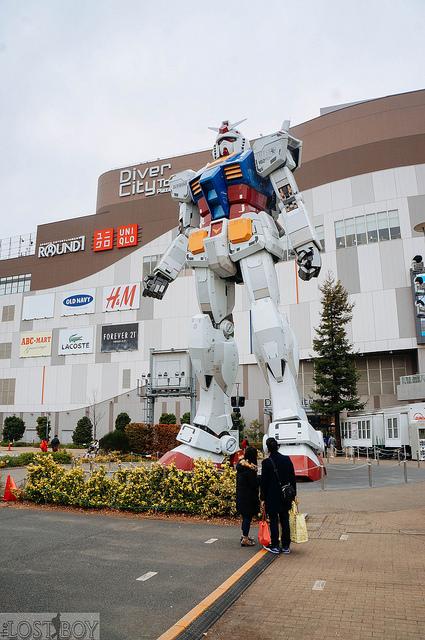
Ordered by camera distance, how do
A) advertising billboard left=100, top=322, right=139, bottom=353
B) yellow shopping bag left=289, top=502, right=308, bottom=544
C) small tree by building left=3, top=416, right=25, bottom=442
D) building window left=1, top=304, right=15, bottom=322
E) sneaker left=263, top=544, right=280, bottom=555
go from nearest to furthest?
sneaker left=263, top=544, right=280, bottom=555, yellow shopping bag left=289, top=502, right=308, bottom=544, small tree by building left=3, top=416, right=25, bottom=442, advertising billboard left=100, top=322, right=139, bottom=353, building window left=1, top=304, right=15, bottom=322

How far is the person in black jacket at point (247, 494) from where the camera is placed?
6.59 m

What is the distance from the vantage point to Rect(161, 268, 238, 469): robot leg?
10828 mm

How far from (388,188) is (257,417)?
778 inches

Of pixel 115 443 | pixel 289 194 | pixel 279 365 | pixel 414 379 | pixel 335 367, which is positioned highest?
pixel 289 194

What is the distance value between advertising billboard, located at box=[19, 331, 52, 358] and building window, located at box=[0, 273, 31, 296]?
16.5 feet

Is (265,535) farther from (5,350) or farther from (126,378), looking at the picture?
(5,350)

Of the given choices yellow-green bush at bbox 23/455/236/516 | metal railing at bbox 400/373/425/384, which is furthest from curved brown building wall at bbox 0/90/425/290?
yellow-green bush at bbox 23/455/236/516

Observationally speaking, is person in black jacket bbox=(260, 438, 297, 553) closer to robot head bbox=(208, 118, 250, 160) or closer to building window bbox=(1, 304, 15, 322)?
robot head bbox=(208, 118, 250, 160)

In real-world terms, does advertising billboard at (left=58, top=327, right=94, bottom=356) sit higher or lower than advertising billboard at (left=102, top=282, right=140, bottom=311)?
lower

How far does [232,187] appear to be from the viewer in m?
11.1

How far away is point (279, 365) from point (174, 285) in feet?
112

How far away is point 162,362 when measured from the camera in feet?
95.9

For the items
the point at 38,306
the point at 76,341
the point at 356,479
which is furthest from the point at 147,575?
the point at 38,306

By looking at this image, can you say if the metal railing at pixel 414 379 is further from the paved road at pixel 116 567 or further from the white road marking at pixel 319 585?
the white road marking at pixel 319 585
